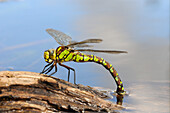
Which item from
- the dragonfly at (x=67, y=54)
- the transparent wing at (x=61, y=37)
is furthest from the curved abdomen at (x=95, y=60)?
the transparent wing at (x=61, y=37)

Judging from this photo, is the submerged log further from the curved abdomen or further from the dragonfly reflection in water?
the curved abdomen

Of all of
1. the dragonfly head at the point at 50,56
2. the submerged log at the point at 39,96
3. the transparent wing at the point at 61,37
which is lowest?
the submerged log at the point at 39,96

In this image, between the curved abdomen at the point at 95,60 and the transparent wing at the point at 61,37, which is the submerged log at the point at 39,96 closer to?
the curved abdomen at the point at 95,60

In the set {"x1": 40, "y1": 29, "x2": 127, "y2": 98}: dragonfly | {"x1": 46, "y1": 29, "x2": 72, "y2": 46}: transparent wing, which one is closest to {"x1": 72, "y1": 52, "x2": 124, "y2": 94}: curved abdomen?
{"x1": 40, "y1": 29, "x2": 127, "y2": 98}: dragonfly

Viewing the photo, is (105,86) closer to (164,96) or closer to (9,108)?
(164,96)

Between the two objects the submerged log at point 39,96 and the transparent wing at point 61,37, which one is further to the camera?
the transparent wing at point 61,37

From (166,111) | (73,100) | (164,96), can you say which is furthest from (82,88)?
(164,96)

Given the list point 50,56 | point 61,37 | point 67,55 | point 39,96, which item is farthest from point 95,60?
point 39,96

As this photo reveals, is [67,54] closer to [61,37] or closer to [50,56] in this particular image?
[50,56]
